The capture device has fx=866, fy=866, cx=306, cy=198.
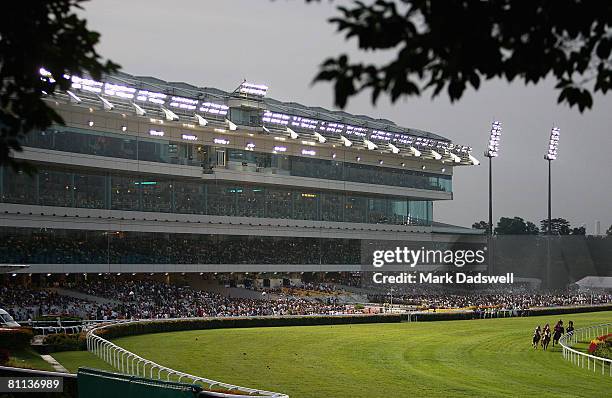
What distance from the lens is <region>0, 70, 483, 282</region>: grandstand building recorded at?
5397cm

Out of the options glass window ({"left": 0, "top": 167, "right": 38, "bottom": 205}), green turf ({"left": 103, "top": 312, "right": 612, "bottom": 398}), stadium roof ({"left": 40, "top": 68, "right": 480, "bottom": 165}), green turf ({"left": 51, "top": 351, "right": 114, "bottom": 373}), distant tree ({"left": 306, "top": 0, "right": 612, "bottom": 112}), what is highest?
stadium roof ({"left": 40, "top": 68, "right": 480, "bottom": 165})

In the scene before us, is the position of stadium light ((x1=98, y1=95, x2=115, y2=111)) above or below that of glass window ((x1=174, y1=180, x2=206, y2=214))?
above

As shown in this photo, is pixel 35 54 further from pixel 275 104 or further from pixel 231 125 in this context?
pixel 275 104

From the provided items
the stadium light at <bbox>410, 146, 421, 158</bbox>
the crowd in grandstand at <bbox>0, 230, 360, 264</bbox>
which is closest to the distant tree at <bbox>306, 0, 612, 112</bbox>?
the crowd in grandstand at <bbox>0, 230, 360, 264</bbox>

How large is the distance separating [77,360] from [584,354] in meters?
16.4

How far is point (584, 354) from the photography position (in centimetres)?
2877

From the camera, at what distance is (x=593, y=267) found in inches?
3661

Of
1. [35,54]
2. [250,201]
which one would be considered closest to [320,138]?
[250,201]

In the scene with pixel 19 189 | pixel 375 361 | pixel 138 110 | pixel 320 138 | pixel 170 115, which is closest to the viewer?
pixel 375 361

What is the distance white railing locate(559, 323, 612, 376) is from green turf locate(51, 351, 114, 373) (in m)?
15.1

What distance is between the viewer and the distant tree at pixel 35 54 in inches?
246

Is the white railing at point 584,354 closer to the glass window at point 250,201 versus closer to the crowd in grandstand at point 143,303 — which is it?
the crowd in grandstand at point 143,303

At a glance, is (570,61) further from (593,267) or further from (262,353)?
(593,267)

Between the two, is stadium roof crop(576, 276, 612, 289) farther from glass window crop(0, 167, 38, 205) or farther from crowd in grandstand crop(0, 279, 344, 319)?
glass window crop(0, 167, 38, 205)
